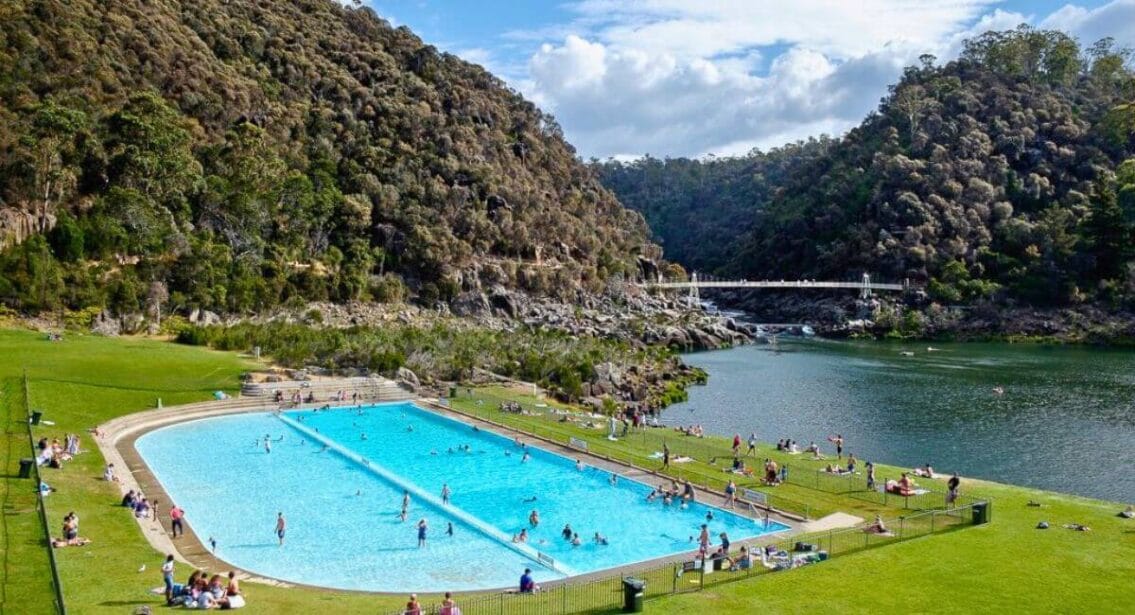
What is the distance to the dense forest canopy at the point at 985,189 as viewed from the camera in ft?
429

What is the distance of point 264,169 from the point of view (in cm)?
10069

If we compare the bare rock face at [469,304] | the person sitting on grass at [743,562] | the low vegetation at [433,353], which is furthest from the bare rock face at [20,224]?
the person sitting on grass at [743,562]

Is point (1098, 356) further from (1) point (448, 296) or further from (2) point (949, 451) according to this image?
(1) point (448, 296)

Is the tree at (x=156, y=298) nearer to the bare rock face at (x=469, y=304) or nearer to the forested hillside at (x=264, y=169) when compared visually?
the forested hillside at (x=264, y=169)

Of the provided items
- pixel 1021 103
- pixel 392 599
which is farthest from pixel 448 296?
pixel 1021 103

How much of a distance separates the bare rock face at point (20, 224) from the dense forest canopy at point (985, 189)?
12195 centimetres

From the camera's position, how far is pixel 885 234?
15038 centimetres

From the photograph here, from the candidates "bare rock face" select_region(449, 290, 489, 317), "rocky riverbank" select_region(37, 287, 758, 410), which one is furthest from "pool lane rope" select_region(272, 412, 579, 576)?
"bare rock face" select_region(449, 290, 489, 317)

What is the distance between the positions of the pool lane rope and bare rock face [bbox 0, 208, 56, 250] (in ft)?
127

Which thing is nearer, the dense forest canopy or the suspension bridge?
the dense forest canopy

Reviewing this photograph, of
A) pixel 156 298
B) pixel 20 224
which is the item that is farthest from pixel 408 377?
pixel 20 224

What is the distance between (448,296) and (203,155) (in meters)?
34.3

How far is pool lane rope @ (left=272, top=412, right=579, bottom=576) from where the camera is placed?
28609mm

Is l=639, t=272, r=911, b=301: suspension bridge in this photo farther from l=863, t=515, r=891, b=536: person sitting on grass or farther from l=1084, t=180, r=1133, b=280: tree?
l=863, t=515, r=891, b=536: person sitting on grass
